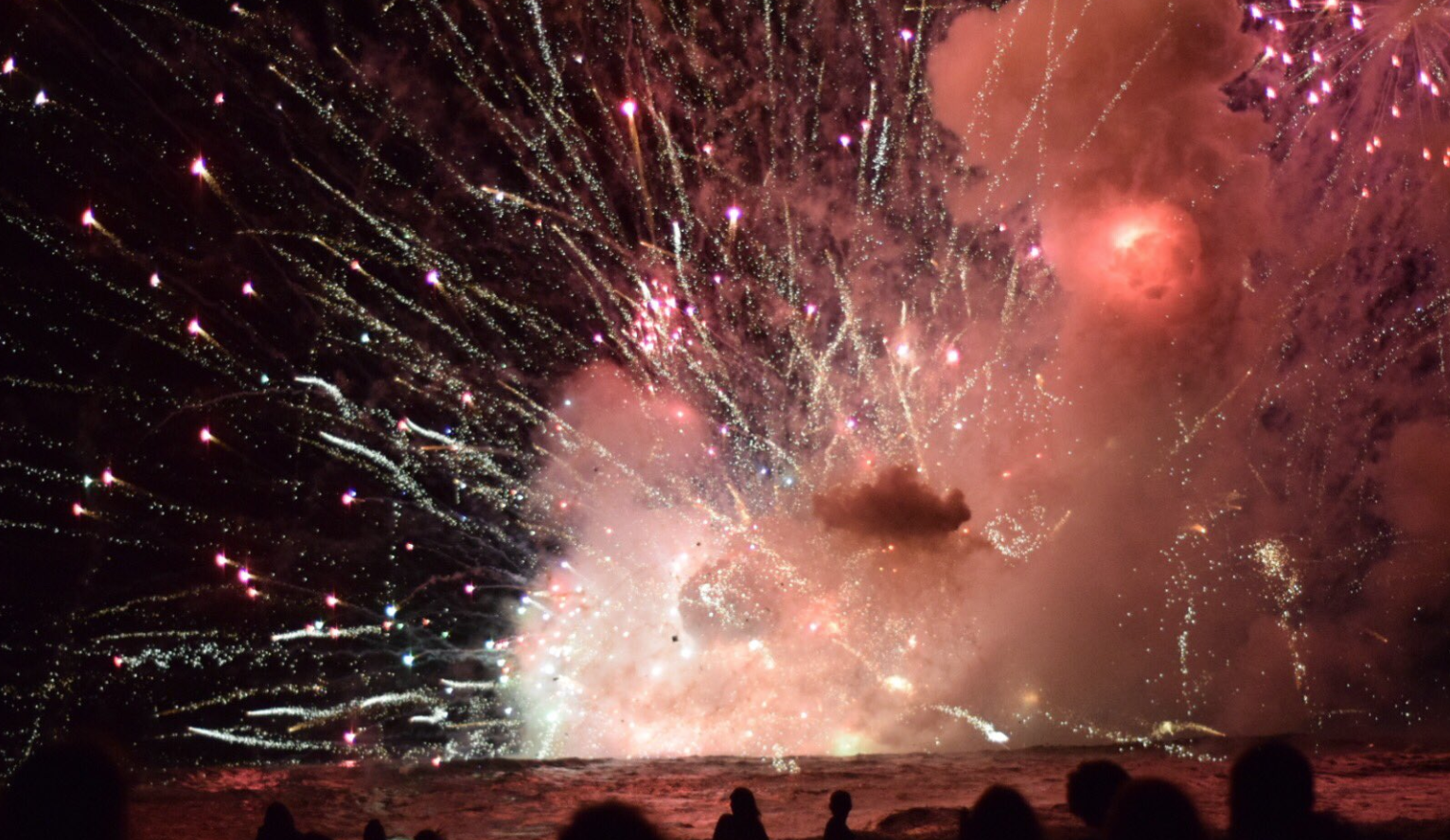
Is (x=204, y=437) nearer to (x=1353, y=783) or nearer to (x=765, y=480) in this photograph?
(x=765, y=480)

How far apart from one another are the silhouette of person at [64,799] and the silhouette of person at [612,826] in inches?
28.7

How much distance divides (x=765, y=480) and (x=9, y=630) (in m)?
12.2

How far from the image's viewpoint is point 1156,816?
5.42 feet

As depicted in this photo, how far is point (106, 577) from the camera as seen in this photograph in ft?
50.0

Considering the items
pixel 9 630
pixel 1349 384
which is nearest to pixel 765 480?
pixel 1349 384

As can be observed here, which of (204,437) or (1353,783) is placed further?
(204,437)

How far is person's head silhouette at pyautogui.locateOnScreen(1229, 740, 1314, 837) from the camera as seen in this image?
1944mm

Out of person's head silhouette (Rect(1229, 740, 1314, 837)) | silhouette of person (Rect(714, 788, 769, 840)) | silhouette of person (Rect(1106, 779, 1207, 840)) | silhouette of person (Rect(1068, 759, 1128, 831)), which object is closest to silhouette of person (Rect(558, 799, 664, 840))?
silhouette of person (Rect(1106, 779, 1207, 840))

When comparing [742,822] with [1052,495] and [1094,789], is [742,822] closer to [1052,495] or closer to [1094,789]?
[1094,789]

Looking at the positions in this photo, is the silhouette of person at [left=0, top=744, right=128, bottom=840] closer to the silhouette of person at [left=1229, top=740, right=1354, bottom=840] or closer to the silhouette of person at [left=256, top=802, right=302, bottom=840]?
the silhouette of person at [left=1229, top=740, right=1354, bottom=840]

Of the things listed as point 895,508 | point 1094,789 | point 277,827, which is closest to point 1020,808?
point 1094,789

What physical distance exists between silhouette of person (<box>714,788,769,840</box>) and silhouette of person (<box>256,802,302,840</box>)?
183 centimetres

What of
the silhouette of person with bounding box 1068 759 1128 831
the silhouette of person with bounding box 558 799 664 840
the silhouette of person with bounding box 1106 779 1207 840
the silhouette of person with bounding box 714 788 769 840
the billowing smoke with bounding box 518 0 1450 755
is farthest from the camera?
the billowing smoke with bounding box 518 0 1450 755

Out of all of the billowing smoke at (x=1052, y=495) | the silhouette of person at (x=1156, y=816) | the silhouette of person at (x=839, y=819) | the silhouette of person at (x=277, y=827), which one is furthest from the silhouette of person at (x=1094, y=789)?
the billowing smoke at (x=1052, y=495)
